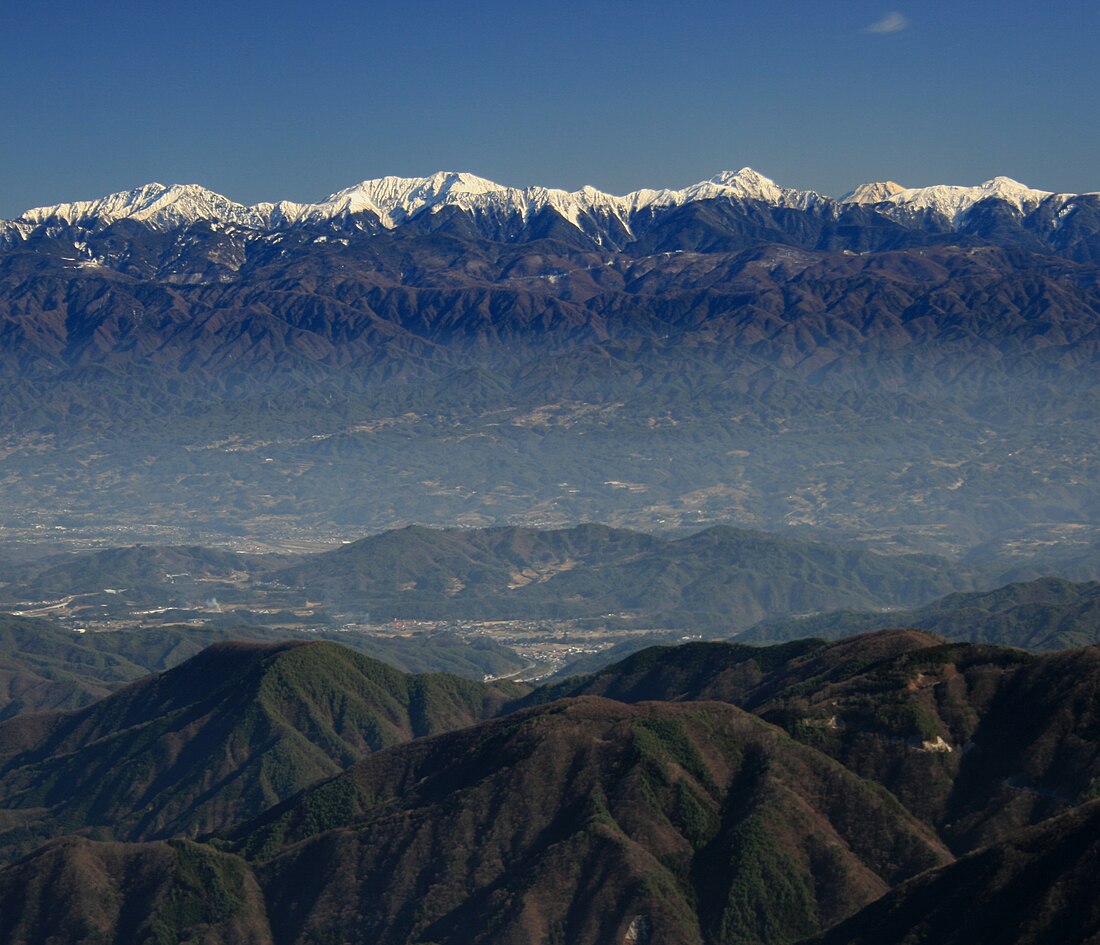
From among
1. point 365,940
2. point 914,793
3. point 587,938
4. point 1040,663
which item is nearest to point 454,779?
point 365,940

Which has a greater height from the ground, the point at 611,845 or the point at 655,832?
the point at 611,845

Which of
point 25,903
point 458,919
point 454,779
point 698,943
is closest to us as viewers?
point 698,943

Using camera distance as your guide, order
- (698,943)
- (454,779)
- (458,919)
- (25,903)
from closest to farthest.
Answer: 1. (698,943)
2. (458,919)
3. (25,903)
4. (454,779)

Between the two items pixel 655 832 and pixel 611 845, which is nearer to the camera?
pixel 611 845

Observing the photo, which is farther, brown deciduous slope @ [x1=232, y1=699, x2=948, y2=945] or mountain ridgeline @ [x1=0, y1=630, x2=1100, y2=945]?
mountain ridgeline @ [x1=0, y1=630, x2=1100, y2=945]

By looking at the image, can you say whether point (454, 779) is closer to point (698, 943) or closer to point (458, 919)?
point (458, 919)

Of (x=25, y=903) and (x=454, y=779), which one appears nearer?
(x=25, y=903)

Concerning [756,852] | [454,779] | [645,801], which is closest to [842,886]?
[756,852]

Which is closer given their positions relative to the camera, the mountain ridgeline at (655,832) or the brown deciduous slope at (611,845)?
the brown deciduous slope at (611,845)

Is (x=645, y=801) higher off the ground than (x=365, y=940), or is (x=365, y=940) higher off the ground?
(x=645, y=801)
